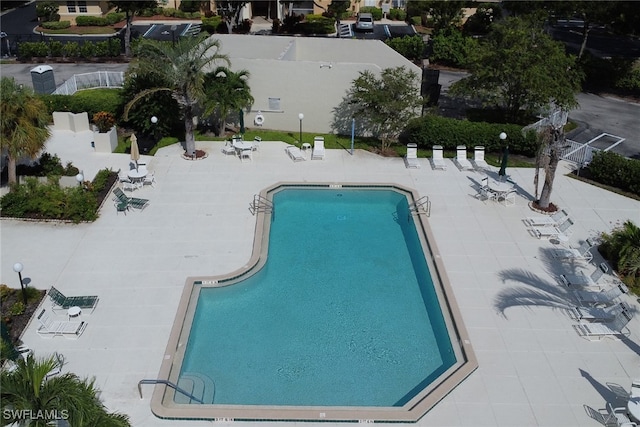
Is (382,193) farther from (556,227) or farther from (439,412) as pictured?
(439,412)

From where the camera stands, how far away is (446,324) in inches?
680

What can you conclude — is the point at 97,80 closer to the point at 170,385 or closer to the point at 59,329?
the point at 59,329

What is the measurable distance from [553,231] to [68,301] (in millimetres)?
15471

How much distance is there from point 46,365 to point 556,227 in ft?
56.8

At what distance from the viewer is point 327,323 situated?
17.5 metres

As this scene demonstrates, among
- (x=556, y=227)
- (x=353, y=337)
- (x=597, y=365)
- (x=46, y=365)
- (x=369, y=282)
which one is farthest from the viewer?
(x=556, y=227)

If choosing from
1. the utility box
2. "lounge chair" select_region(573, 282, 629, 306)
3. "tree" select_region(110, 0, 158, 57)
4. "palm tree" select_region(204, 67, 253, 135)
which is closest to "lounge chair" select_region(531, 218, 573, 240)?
"lounge chair" select_region(573, 282, 629, 306)

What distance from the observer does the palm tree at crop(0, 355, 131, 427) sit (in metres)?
9.16

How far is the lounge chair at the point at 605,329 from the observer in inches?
658

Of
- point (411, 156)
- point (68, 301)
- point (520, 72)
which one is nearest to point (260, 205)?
point (411, 156)

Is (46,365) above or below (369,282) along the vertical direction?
above

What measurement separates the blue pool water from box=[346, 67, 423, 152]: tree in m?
5.70

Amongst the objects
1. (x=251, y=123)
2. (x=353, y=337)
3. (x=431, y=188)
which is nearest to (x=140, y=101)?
(x=251, y=123)

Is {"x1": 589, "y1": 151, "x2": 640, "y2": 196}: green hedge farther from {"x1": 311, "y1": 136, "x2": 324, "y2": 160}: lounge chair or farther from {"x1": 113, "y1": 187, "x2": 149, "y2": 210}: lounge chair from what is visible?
{"x1": 113, "y1": 187, "x2": 149, "y2": 210}: lounge chair
